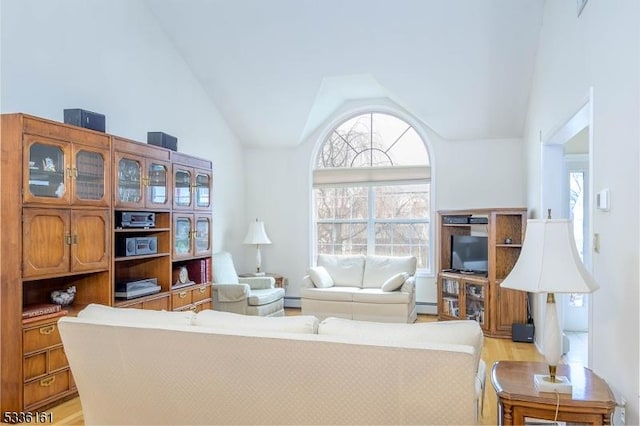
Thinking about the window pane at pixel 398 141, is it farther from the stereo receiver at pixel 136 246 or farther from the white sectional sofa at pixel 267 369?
the white sectional sofa at pixel 267 369

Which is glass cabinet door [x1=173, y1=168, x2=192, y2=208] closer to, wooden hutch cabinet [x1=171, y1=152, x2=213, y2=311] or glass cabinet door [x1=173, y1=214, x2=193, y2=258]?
wooden hutch cabinet [x1=171, y1=152, x2=213, y2=311]

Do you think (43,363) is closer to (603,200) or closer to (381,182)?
(603,200)

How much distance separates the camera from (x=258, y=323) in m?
2.29

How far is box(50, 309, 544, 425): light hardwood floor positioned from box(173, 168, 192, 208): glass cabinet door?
6.77 feet

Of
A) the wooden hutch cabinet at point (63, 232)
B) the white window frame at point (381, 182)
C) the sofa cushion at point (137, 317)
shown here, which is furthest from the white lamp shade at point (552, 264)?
the white window frame at point (381, 182)

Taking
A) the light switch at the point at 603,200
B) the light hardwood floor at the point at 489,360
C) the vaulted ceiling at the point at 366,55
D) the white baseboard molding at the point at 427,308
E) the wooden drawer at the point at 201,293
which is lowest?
the light hardwood floor at the point at 489,360

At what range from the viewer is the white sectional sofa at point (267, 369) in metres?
1.91

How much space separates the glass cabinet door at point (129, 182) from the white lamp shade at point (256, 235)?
2448mm

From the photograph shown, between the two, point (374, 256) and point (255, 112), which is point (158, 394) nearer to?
point (374, 256)

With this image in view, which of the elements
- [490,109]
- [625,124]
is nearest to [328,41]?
[490,109]

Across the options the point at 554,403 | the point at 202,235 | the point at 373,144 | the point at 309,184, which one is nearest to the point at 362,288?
the point at 309,184

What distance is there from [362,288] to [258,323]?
3880 mm

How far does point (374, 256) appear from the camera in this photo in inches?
246

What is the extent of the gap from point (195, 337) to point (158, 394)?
0.42m
